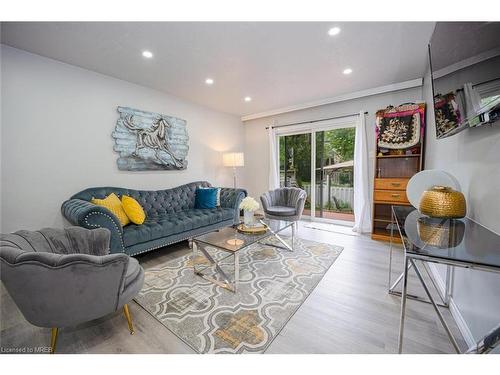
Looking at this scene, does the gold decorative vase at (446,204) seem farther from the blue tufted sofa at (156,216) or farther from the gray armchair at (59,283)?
the blue tufted sofa at (156,216)

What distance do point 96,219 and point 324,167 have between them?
13.0 ft

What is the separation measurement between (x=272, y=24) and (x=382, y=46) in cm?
129

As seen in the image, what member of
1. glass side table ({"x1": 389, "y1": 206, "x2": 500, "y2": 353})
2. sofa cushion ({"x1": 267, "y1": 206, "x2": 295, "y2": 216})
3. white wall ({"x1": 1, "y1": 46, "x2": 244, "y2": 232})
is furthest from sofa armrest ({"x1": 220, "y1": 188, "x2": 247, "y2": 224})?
glass side table ({"x1": 389, "y1": 206, "x2": 500, "y2": 353})

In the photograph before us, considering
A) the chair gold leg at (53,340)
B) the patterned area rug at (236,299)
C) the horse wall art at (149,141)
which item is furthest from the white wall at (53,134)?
the chair gold leg at (53,340)

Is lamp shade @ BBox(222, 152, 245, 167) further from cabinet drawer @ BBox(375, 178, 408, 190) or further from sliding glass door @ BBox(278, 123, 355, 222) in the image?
cabinet drawer @ BBox(375, 178, 408, 190)

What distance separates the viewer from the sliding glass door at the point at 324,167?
410cm

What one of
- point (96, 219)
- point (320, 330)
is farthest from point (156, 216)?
point (320, 330)

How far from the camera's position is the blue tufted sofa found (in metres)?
2.13

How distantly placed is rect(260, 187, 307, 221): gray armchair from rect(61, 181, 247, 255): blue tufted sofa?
1.63ft

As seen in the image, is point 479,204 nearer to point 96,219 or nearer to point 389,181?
point 389,181

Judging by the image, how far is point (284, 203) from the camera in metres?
3.83
